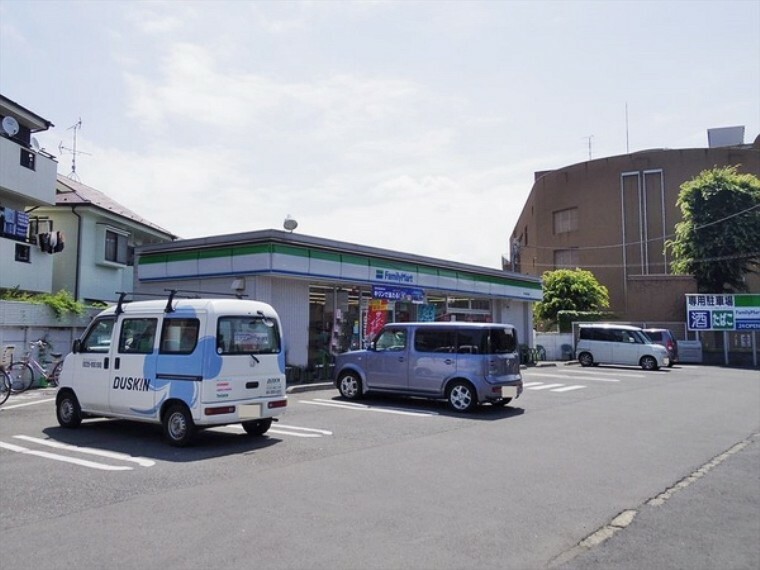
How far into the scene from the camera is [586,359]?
29641mm

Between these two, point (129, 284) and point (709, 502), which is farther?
point (129, 284)

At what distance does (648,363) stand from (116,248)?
74.3ft

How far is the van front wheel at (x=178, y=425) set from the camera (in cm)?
870

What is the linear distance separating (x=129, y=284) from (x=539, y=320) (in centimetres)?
2663

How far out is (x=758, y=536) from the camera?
17.5ft

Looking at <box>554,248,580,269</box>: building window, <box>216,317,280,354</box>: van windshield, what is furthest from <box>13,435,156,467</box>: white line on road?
<box>554,248,580,269</box>: building window

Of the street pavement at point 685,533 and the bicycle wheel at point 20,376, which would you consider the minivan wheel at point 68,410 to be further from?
the street pavement at point 685,533

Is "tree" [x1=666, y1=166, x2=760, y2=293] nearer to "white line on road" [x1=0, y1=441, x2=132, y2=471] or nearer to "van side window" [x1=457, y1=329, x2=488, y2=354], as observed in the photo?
"van side window" [x1=457, y1=329, x2=488, y2=354]

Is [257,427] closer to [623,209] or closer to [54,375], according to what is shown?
[54,375]

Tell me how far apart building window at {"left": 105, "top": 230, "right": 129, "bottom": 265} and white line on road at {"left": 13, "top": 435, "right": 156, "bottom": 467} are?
16.2 m

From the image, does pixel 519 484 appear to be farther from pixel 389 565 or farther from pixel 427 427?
pixel 427 427

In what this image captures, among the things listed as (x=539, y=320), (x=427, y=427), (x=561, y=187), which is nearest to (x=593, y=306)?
(x=539, y=320)

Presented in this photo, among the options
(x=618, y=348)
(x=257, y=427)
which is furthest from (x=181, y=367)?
(x=618, y=348)

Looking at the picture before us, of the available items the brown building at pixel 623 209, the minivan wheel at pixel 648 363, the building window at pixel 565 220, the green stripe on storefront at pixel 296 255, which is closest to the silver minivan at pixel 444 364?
the green stripe on storefront at pixel 296 255
